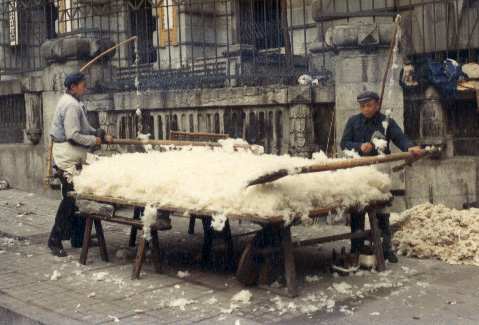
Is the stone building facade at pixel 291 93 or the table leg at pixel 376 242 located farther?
the stone building facade at pixel 291 93

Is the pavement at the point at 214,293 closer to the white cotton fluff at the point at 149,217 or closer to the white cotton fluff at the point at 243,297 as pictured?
the white cotton fluff at the point at 243,297

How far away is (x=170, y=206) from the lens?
6.77 metres

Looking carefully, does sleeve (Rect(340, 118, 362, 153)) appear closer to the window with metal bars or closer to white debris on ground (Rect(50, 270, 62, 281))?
white debris on ground (Rect(50, 270, 62, 281))

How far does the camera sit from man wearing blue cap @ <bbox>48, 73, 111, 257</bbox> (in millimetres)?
8758

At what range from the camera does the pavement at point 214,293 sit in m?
5.94

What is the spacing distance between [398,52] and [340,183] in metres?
3.38

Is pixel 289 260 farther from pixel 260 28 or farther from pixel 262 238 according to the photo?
pixel 260 28

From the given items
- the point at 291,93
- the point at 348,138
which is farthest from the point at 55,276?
the point at 291,93

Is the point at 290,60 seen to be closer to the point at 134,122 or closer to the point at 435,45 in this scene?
the point at 435,45

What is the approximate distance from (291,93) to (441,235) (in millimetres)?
3046

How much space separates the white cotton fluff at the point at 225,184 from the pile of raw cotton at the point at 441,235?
3.78 feet

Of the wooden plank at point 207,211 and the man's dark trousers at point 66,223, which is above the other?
the wooden plank at point 207,211

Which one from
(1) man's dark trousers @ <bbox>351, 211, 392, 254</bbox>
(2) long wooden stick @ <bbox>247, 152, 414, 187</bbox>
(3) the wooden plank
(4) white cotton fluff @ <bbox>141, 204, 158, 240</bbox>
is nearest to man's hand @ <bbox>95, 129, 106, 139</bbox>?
(3) the wooden plank

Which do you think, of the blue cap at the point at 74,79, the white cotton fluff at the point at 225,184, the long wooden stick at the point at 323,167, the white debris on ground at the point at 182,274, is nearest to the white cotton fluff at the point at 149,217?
the white cotton fluff at the point at 225,184
